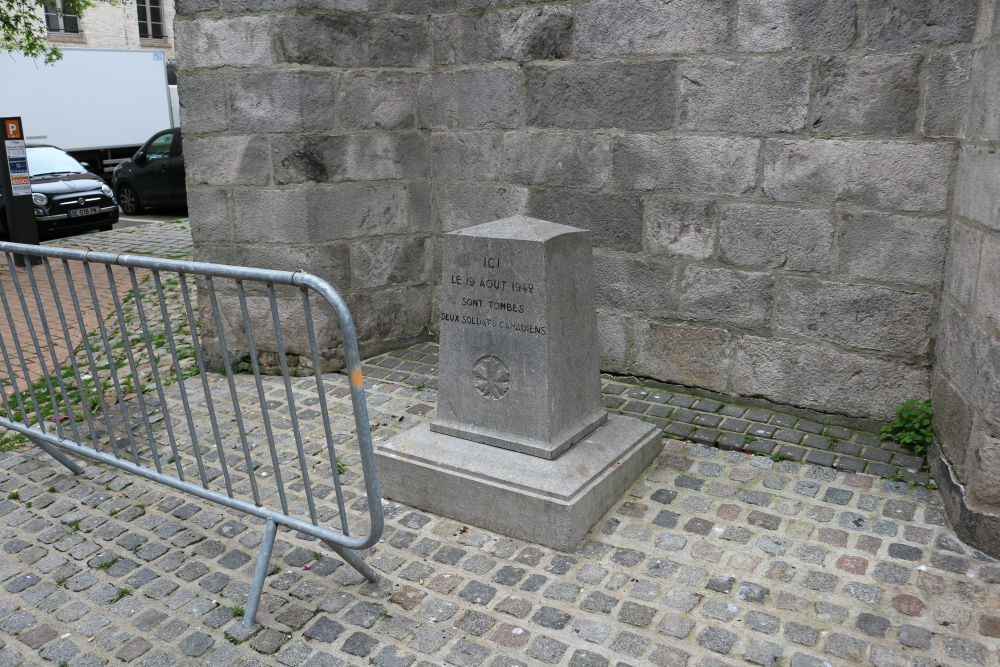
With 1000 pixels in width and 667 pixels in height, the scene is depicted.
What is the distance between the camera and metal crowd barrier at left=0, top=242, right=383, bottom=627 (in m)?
3.17

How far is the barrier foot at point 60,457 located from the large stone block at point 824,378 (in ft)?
12.4

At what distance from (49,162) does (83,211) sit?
150cm

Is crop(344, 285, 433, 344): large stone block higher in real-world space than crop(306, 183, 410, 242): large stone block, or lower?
lower

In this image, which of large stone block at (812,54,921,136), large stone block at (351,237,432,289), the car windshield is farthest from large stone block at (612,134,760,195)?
the car windshield

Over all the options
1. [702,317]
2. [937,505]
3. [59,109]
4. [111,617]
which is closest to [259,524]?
[111,617]

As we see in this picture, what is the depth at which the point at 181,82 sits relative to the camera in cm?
549

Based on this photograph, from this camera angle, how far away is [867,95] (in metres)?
4.18

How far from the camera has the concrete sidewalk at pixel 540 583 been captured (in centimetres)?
298

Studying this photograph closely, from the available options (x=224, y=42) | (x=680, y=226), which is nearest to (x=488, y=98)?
(x=680, y=226)

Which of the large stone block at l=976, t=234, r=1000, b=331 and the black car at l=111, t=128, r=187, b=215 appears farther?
the black car at l=111, t=128, r=187, b=215

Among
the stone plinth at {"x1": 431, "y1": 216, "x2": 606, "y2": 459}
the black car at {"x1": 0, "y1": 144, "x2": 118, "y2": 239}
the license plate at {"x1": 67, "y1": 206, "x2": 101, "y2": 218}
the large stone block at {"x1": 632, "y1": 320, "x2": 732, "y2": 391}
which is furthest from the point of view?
the license plate at {"x1": 67, "y1": 206, "x2": 101, "y2": 218}

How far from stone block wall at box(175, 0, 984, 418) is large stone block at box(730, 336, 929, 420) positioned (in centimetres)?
1

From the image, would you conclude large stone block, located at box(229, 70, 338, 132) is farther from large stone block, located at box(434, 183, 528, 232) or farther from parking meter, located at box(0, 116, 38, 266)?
parking meter, located at box(0, 116, 38, 266)

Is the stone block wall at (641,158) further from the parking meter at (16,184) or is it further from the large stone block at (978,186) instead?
the parking meter at (16,184)
